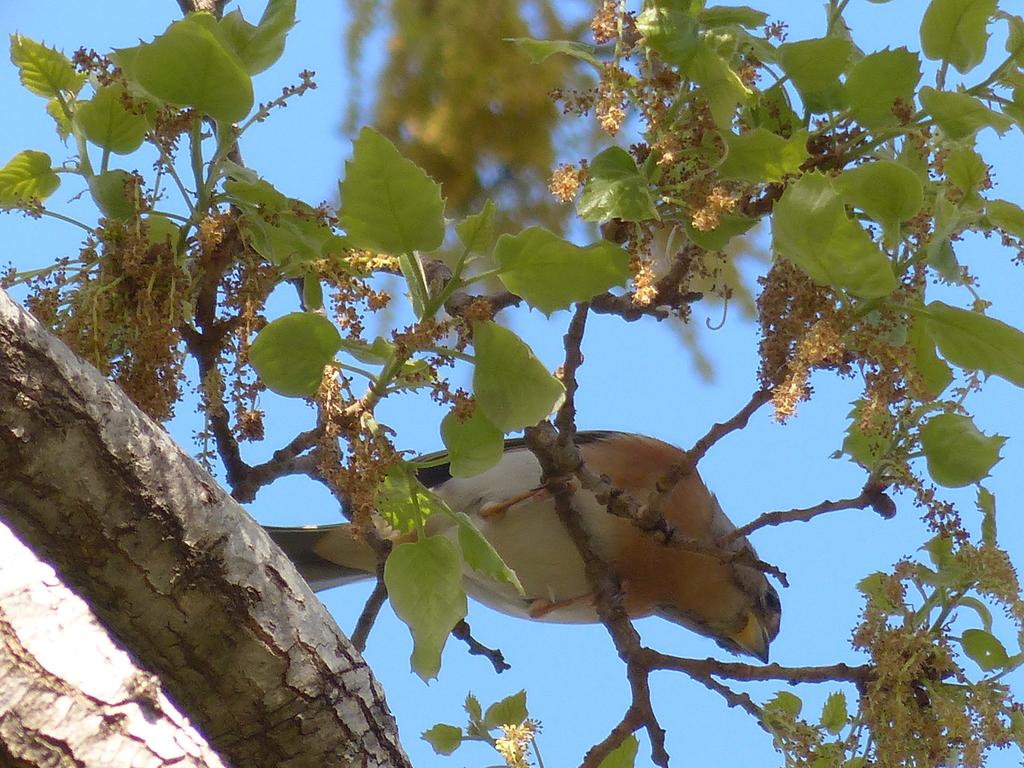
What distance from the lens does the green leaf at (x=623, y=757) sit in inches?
94.5

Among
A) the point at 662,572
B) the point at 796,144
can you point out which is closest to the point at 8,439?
the point at 796,144

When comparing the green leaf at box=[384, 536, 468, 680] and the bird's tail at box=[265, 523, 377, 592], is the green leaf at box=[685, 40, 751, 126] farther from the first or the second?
the bird's tail at box=[265, 523, 377, 592]

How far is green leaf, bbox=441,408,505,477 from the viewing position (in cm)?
186

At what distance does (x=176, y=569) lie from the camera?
183 cm

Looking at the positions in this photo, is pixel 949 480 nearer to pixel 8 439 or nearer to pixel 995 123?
pixel 995 123

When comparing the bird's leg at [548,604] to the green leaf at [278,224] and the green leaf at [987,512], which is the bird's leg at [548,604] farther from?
the green leaf at [278,224]

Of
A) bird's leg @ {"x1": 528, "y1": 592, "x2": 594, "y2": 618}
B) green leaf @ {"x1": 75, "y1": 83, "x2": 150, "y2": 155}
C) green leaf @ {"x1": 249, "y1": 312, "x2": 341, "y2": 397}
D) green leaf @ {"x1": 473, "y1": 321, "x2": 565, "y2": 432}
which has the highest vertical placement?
bird's leg @ {"x1": 528, "y1": 592, "x2": 594, "y2": 618}

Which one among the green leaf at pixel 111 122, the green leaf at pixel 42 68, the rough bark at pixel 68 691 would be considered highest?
the green leaf at pixel 42 68

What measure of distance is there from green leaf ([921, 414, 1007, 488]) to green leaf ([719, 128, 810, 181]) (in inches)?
21.0

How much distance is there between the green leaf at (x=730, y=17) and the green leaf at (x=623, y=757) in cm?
141

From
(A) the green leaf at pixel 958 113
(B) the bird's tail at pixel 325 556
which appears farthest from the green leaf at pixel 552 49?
(B) the bird's tail at pixel 325 556

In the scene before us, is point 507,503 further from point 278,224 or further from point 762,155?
point 762,155

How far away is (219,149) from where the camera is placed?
2.01 metres

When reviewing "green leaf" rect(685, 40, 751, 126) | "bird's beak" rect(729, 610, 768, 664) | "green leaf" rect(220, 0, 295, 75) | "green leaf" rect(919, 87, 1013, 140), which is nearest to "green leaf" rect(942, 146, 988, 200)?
"green leaf" rect(919, 87, 1013, 140)
